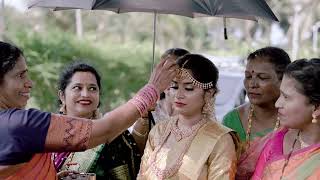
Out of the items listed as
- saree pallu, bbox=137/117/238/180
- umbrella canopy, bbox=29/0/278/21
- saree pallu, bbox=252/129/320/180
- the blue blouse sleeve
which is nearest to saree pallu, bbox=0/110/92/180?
the blue blouse sleeve

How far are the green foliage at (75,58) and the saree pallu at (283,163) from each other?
9069 mm

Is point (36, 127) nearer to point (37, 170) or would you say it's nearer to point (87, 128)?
point (87, 128)

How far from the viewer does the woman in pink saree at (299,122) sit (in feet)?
8.98

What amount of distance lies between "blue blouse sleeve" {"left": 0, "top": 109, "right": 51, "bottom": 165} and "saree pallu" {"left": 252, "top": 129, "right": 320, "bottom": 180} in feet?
3.40

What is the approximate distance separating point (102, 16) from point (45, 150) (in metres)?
32.6

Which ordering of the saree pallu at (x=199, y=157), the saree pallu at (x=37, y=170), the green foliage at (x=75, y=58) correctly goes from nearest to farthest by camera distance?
1. the saree pallu at (x=37, y=170)
2. the saree pallu at (x=199, y=157)
3. the green foliage at (x=75, y=58)

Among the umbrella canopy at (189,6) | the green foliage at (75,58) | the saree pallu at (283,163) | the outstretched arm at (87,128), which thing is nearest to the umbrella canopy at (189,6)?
the umbrella canopy at (189,6)

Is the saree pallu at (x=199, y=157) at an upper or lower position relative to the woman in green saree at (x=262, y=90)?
lower

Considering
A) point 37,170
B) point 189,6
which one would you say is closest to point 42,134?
point 37,170

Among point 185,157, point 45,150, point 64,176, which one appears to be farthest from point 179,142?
point 45,150

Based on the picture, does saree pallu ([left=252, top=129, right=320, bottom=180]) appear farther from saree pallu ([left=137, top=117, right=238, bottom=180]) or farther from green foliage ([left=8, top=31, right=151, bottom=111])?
green foliage ([left=8, top=31, right=151, bottom=111])

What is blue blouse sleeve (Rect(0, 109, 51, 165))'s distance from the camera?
246 centimetres

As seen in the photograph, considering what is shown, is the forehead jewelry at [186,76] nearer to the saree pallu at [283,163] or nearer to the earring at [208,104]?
the earring at [208,104]

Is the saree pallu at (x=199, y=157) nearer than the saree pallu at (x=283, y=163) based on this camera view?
No
